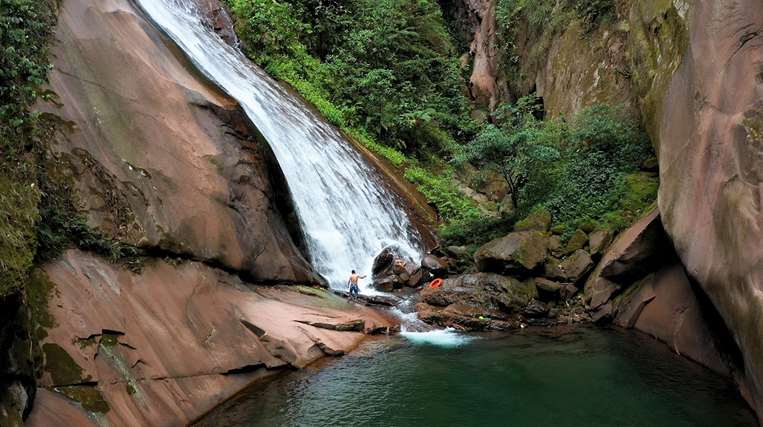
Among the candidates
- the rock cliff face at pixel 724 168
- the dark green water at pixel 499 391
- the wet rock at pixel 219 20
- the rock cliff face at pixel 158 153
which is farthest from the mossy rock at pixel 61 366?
the wet rock at pixel 219 20

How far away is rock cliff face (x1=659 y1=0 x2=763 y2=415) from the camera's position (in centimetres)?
810

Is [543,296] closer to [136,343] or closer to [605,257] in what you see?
[605,257]

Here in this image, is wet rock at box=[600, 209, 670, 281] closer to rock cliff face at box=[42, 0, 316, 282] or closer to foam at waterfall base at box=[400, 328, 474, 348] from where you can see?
foam at waterfall base at box=[400, 328, 474, 348]

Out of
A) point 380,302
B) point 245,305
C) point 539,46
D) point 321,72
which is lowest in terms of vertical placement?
point 380,302

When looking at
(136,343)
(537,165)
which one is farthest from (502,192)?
(136,343)

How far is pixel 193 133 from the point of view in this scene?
13.1 metres

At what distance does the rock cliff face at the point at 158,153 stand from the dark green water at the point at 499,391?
11.5ft

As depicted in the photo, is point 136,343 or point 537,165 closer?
point 136,343

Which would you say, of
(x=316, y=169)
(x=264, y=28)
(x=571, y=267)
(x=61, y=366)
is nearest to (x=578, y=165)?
(x=571, y=267)

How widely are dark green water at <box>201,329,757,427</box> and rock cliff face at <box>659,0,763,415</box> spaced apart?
1313 millimetres

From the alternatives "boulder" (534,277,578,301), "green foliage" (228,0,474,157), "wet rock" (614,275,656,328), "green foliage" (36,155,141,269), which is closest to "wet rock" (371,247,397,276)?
"boulder" (534,277,578,301)

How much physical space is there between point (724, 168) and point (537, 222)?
310 inches

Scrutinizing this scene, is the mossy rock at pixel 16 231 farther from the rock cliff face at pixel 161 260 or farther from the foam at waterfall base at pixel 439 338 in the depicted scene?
the foam at waterfall base at pixel 439 338

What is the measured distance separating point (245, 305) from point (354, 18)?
23.1 metres
